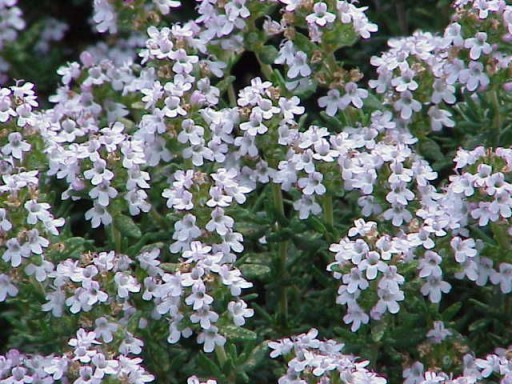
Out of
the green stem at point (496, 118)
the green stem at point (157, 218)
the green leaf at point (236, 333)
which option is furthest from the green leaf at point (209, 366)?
the green stem at point (496, 118)

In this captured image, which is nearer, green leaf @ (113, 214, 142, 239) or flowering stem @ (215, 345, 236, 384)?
flowering stem @ (215, 345, 236, 384)

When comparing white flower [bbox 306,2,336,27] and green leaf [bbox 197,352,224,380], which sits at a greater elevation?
white flower [bbox 306,2,336,27]

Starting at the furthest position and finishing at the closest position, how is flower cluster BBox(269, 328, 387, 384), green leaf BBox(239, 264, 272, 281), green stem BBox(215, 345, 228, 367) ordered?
green leaf BBox(239, 264, 272, 281), green stem BBox(215, 345, 228, 367), flower cluster BBox(269, 328, 387, 384)

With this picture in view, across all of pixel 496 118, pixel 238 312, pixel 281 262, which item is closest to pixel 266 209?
pixel 281 262

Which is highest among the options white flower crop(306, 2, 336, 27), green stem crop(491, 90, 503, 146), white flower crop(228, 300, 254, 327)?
white flower crop(306, 2, 336, 27)

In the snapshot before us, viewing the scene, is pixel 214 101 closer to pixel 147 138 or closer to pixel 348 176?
pixel 147 138

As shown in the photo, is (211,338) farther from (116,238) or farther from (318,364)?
(116,238)

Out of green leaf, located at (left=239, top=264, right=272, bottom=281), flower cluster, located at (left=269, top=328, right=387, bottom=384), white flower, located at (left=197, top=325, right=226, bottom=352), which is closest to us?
flower cluster, located at (left=269, top=328, right=387, bottom=384)

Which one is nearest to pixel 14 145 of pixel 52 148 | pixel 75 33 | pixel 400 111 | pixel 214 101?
pixel 52 148

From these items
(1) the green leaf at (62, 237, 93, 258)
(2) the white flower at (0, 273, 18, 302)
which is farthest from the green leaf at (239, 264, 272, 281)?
(2) the white flower at (0, 273, 18, 302)

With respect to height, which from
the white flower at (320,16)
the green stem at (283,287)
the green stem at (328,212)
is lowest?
the green stem at (283,287)

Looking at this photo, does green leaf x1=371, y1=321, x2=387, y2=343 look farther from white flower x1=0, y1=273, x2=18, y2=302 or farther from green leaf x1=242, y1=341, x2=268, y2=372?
white flower x1=0, y1=273, x2=18, y2=302

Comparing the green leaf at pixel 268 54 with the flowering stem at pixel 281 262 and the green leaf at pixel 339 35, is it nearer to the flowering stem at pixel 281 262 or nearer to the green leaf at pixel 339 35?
the green leaf at pixel 339 35
